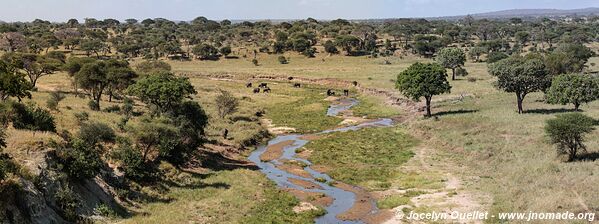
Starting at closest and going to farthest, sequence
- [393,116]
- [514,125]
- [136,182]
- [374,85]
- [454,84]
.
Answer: [136,182], [514,125], [393,116], [454,84], [374,85]

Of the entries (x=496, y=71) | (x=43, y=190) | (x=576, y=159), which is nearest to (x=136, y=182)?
(x=43, y=190)

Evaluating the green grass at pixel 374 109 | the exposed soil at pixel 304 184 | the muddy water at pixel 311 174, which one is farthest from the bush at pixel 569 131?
the green grass at pixel 374 109

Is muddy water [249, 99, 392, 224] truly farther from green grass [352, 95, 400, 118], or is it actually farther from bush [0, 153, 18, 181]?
bush [0, 153, 18, 181]

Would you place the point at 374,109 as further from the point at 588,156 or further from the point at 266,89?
the point at 588,156

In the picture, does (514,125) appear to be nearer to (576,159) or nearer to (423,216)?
(576,159)

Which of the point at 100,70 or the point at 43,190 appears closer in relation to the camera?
the point at 43,190

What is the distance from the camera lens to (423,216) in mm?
35250

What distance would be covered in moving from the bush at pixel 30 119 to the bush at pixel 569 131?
1667 inches

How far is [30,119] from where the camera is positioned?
38.3 metres

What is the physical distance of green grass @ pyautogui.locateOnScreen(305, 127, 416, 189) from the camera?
47.3 metres

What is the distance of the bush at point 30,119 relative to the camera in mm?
36963

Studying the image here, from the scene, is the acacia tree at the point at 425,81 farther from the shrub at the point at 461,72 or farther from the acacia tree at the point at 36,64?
the acacia tree at the point at 36,64

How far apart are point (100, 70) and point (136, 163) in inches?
1172

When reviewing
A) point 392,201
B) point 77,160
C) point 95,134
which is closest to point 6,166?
point 77,160
